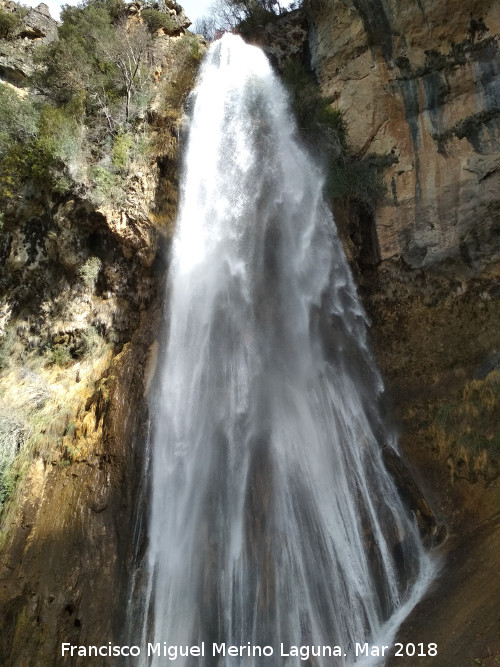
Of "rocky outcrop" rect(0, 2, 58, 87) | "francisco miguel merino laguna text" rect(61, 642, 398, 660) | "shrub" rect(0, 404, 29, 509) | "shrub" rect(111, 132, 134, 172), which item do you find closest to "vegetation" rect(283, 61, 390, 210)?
"shrub" rect(111, 132, 134, 172)

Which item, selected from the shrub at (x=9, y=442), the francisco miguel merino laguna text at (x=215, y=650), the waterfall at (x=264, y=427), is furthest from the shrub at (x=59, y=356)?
the francisco miguel merino laguna text at (x=215, y=650)

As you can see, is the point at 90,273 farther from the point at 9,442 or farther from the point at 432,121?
the point at 432,121

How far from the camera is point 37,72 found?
15.7 m

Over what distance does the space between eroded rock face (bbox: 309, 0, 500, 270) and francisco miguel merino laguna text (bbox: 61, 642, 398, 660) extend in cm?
898

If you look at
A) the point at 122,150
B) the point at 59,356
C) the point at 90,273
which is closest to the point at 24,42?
the point at 122,150

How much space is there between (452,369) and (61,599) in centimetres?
966

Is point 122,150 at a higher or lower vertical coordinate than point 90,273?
higher

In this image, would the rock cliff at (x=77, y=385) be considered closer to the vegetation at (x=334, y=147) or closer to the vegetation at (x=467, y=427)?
the vegetation at (x=334, y=147)

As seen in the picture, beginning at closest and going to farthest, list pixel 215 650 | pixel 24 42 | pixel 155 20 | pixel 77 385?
pixel 215 650, pixel 77 385, pixel 155 20, pixel 24 42

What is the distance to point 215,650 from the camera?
7285 millimetres

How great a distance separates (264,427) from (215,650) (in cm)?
413

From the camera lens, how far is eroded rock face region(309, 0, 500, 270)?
1103 cm

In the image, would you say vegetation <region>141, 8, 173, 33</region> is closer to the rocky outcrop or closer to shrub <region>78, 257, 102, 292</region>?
the rocky outcrop

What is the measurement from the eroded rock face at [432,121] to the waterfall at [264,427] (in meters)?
2.00
